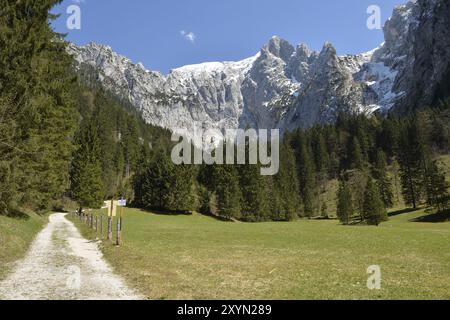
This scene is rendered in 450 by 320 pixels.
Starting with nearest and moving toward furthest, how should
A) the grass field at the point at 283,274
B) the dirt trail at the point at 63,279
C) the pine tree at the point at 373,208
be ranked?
the dirt trail at the point at 63,279 < the grass field at the point at 283,274 < the pine tree at the point at 373,208

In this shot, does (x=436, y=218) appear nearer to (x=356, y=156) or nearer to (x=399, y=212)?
(x=399, y=212)

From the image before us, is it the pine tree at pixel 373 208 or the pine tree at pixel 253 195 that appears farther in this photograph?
the pine tree at pixel 253 195

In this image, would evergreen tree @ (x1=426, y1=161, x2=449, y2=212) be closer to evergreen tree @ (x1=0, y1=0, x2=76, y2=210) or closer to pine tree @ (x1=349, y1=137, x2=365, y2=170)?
pine tree @ (x1=349, y1=137, x2=365, y2=170)

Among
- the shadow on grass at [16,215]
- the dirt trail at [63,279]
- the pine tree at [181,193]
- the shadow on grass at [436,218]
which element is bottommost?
the shadow on grass at [436,218]

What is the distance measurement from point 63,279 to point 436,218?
3541 inches

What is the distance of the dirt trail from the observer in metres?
11.3

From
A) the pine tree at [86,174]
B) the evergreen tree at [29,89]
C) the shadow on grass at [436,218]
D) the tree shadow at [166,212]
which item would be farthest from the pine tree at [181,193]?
the evergreen tree at [29,89]

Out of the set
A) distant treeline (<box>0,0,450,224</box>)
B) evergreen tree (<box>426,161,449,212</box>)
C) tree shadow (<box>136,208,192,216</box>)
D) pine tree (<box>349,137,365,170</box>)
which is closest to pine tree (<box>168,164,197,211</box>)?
distant treeline (<box>0,0,450,224</box>)

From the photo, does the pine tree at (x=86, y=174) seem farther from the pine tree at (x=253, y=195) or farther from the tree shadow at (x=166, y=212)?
the pine tree at (x=253, y=195)

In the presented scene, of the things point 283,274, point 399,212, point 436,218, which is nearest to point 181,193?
point 399,212

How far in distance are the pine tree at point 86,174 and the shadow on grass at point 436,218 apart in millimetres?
72047

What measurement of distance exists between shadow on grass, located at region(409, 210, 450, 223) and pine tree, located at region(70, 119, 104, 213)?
72.0 meters

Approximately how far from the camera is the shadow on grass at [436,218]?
8332cm
